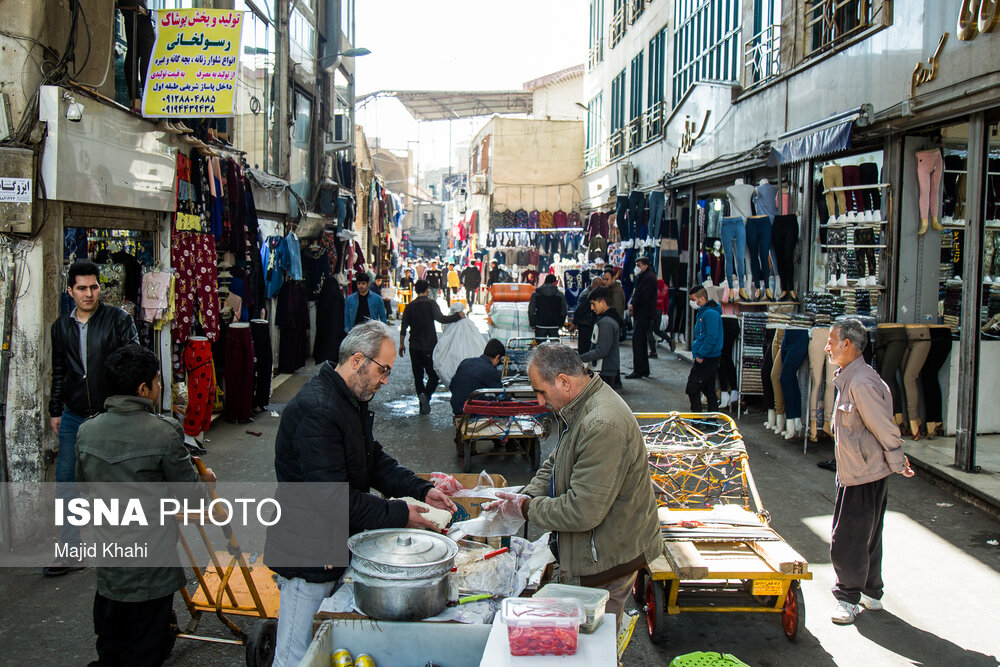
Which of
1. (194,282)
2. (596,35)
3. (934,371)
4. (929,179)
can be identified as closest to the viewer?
(934,371)

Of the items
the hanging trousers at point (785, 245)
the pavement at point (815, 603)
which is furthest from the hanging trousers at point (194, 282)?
the hanging trousers at point (785, 245)

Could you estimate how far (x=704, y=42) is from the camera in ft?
53.8

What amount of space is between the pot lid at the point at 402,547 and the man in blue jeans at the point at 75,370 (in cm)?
332

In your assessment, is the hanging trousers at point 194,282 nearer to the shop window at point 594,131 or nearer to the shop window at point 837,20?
the shop window at point 837,20

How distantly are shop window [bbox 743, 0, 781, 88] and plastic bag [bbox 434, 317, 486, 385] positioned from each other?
6.14 m

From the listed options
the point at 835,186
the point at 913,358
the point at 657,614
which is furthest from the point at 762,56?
the point at 657,614

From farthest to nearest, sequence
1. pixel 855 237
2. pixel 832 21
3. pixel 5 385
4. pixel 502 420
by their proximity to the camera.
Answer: pixel 832 21 < pixel 855 237 < pixel 502 420 < pixel 5 385

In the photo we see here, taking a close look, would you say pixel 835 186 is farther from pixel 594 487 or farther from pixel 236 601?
pixel 236 601

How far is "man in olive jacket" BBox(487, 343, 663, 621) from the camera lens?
11.8 ft

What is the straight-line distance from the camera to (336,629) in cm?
341

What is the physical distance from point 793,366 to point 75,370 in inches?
295

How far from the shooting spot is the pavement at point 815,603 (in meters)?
4.88

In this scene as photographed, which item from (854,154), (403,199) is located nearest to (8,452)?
(854,154)

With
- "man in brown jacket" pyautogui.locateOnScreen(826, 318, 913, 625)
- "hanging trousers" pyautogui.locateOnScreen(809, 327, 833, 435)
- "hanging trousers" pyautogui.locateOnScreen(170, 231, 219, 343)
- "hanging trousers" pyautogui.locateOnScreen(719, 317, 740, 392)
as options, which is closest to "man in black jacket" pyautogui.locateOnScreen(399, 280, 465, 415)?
"hanging trousers" pyautogui.locateOnScreen(170, 231, 219, 343)
